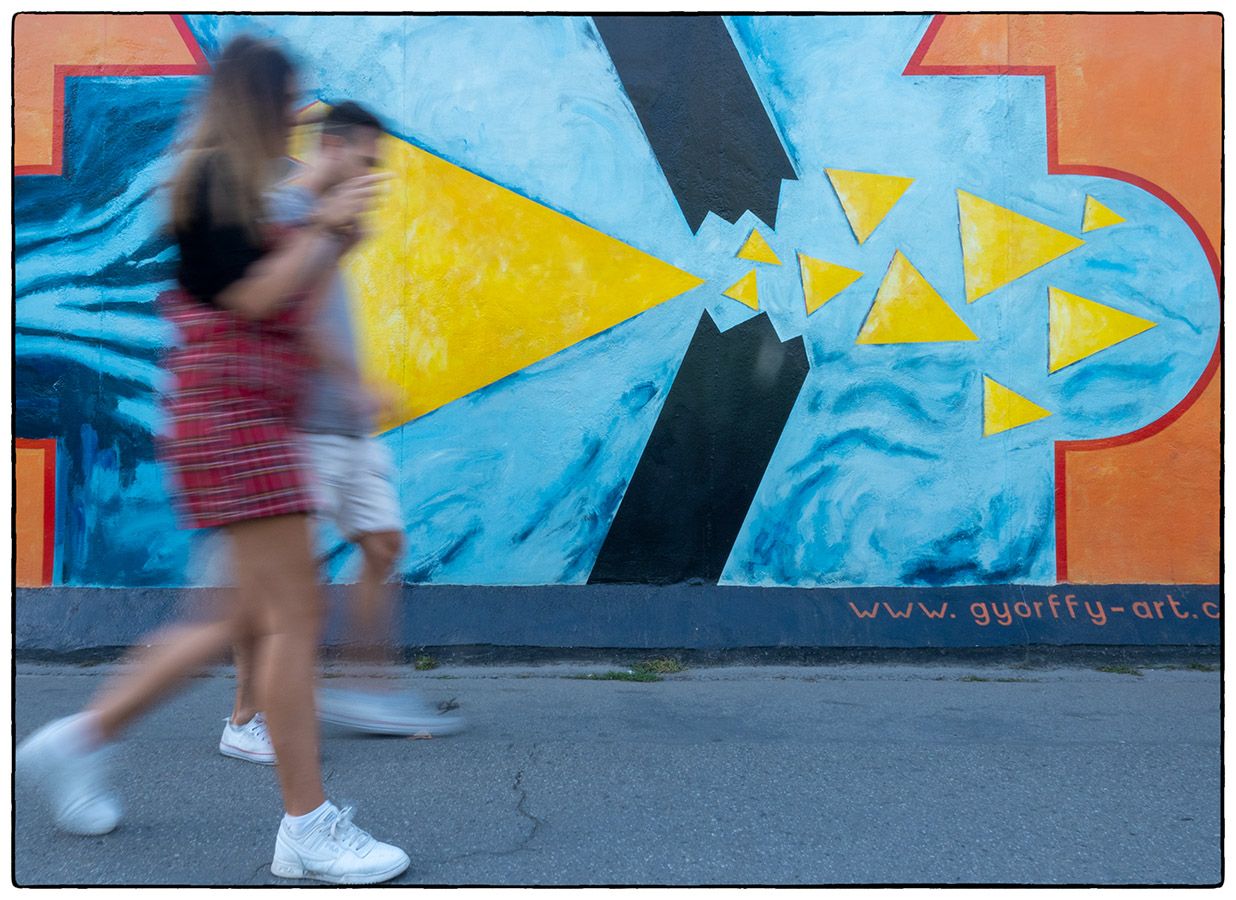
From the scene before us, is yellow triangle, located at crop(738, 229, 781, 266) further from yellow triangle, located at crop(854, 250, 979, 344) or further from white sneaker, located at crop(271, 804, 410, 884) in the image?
→ white sneaker, located at crop(271, 804, 410, 884)

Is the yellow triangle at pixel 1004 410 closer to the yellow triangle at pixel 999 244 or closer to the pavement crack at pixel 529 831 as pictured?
the yellow triangle at pixel 999 244

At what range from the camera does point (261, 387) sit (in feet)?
6.53

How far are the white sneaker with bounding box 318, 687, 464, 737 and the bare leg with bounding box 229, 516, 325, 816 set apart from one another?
1.10 metres

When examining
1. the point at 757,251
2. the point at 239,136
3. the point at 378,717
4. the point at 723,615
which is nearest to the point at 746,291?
the point at 757,251

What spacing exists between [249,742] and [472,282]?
248 cm

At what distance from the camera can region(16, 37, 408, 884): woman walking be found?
194 centimetres

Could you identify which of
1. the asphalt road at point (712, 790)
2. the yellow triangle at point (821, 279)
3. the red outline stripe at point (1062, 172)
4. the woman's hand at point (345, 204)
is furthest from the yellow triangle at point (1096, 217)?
the woman's hand at point (345, 204)

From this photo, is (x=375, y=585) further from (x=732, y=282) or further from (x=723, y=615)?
(x=732, y=282)

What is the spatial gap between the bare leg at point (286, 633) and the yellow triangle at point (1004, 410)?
3.61 metres

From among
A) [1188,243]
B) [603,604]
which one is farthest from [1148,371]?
[603,604]

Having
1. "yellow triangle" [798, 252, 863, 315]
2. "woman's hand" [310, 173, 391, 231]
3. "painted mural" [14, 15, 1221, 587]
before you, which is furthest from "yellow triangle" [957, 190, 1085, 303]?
"woman's hand" [310, 173, 391, 231]

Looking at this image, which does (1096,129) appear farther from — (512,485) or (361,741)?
(361,741)

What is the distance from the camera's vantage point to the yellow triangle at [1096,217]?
4.71 metres

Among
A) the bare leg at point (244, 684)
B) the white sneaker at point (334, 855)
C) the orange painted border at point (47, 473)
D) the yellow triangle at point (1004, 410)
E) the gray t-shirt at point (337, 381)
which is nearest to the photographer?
the white sneaker at point (334, 855)
